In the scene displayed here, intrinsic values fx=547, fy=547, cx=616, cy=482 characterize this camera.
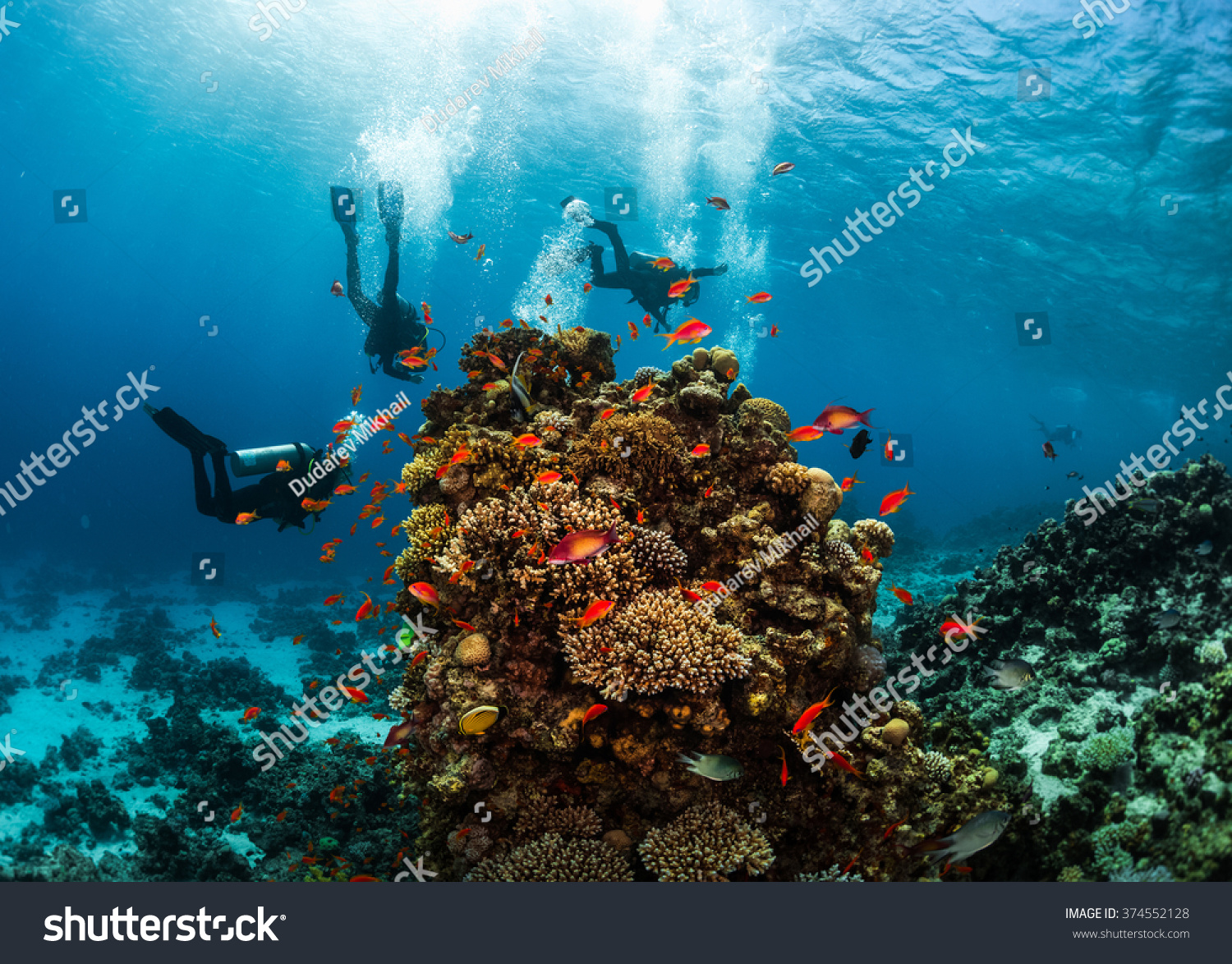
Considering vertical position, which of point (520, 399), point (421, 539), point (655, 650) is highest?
point (520, 399)

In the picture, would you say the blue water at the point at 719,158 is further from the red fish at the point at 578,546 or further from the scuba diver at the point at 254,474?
the scuba diver at the point at 254,474

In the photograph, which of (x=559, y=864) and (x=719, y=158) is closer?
(x=559, y=864)

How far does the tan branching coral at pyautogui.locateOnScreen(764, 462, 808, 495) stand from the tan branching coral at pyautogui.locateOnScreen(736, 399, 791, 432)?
2.56 feet

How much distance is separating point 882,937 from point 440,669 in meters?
3.65

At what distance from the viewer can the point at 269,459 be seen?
912cm

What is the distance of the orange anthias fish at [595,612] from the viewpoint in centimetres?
411

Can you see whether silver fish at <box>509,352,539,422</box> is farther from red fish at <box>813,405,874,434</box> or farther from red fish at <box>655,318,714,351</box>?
red fish at <box>813,405,874,434</box>

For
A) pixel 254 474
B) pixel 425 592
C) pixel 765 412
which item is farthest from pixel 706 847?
pixel 254 474

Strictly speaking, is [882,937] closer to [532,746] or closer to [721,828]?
[721,828]

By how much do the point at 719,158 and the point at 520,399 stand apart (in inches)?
944

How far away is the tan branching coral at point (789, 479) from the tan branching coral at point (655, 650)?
1.61 m

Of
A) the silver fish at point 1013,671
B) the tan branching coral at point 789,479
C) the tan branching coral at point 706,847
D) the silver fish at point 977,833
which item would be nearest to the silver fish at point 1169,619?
the silver fish at point 1013,671

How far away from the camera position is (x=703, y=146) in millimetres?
24297

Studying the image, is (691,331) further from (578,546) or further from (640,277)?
(640,277)
